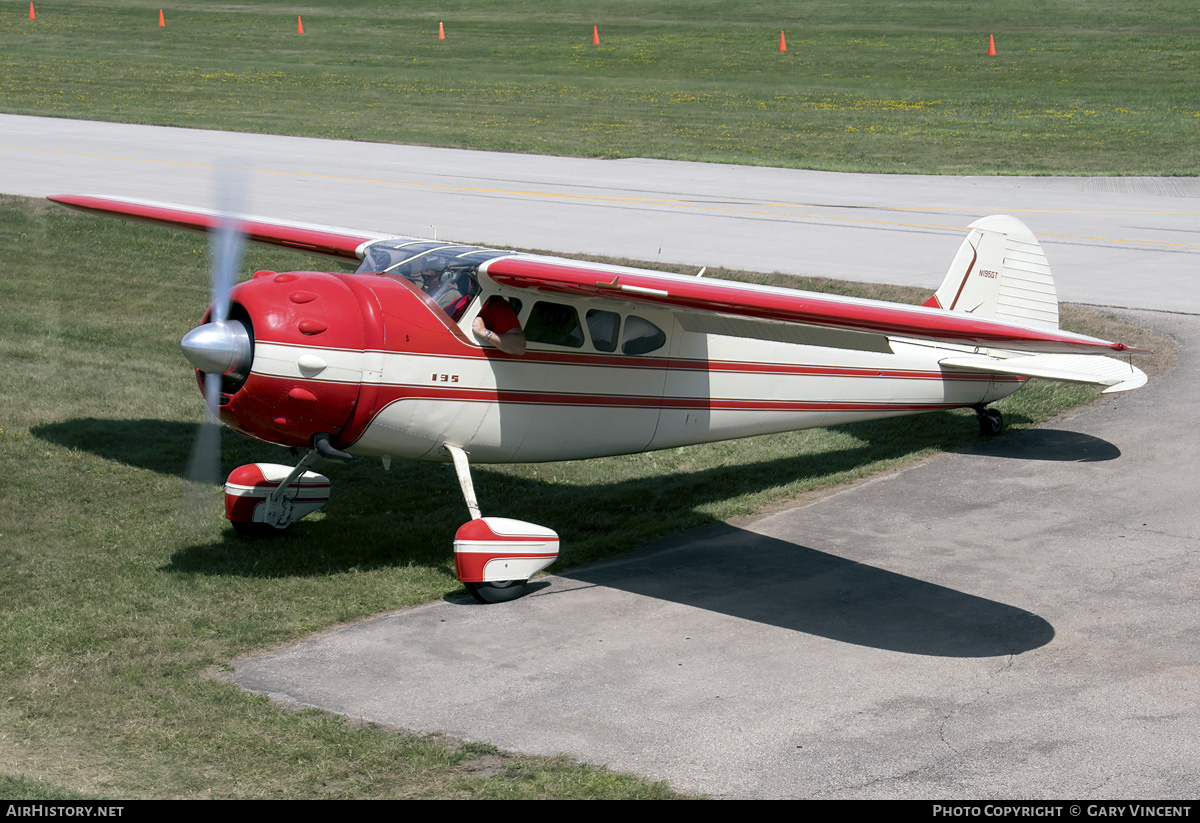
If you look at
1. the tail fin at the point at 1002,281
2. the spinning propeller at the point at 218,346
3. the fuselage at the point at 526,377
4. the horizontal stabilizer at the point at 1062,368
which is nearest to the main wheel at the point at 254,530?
the spinning propeller at the point at 218,346

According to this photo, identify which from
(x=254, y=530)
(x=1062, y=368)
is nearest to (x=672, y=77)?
(x=1062, y=368)

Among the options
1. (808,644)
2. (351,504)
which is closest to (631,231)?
(351,504)

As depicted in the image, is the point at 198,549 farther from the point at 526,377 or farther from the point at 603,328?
the point at 603,328

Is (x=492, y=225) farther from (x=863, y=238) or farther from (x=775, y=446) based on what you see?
(x=775, y=446)

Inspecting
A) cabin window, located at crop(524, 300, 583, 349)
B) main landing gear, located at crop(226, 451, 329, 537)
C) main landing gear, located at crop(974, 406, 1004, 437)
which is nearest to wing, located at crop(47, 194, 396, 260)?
cabin window, located at crop(524, 300, 583, 349)

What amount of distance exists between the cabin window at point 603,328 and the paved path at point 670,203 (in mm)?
9497

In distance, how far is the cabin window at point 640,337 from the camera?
10.0m

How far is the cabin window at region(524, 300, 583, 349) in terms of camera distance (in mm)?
9680

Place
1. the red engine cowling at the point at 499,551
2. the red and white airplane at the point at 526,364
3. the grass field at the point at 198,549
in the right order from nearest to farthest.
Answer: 1. the grass field at the point at 198,549
2. the red and white airplane at the point at 526,364
3. the red engine cowling at the point at 499,551

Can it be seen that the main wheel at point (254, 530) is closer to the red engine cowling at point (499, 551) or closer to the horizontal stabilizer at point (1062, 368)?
the red engine cowling at point (499, 551)

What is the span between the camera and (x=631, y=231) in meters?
22.0

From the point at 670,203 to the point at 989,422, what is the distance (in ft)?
41.1

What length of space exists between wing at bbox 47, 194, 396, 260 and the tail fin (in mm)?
5730

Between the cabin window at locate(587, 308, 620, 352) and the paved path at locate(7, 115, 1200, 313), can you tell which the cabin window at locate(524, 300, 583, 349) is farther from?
the paved path at locate(7, 115, 1200, 313)
